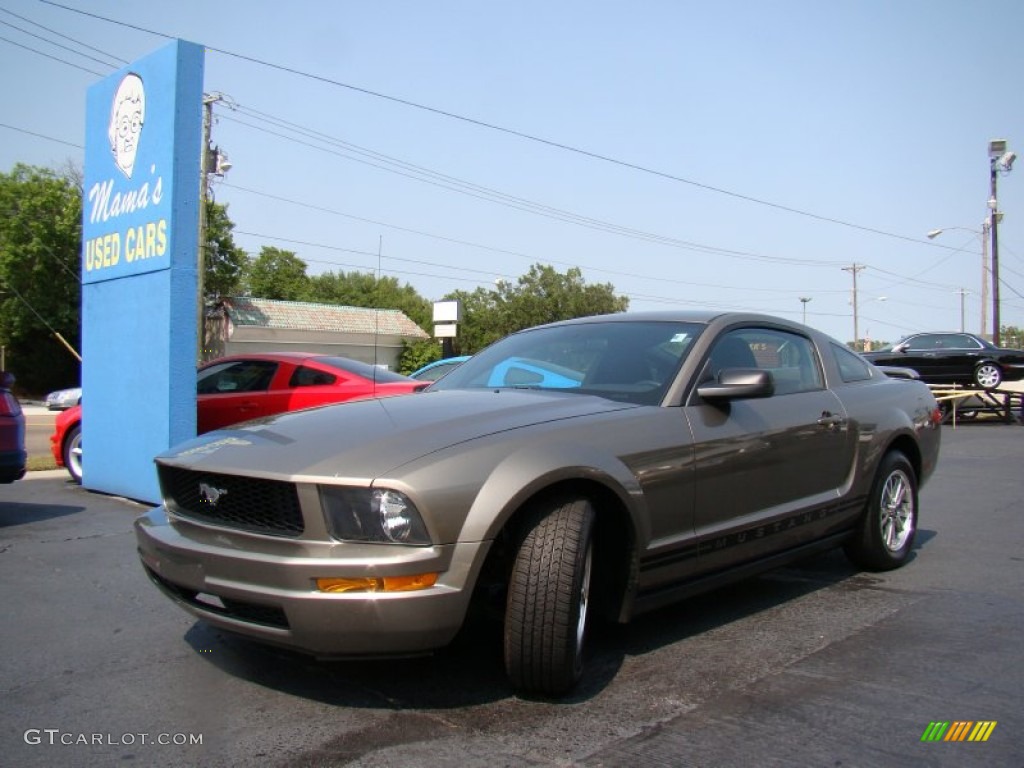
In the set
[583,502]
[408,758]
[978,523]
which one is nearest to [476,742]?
[408,758]

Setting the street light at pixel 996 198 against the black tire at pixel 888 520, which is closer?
the black tire at pixel 888 520

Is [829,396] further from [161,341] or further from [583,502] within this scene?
[161,341]

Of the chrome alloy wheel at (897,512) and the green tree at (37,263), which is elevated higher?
the green tree at (37,263)

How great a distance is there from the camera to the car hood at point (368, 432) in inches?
114

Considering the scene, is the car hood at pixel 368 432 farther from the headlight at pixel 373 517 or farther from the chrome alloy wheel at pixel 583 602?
the chrome alloy wheel at pixel 583 602

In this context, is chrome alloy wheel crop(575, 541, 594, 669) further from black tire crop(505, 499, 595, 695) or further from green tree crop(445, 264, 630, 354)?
green tree crop(445, 264, 630, 354)

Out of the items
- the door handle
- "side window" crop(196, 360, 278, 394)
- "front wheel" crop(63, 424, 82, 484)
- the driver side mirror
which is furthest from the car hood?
"front wheel" crop(63, 424, 82, 484)

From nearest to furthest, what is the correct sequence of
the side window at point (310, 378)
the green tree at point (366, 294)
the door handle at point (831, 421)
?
the door handle at point (831, 421), the side window at point (310, 378), the green tree at point (366, 294)

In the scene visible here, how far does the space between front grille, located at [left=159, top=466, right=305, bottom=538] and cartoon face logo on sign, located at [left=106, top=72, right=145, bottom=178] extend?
537cm

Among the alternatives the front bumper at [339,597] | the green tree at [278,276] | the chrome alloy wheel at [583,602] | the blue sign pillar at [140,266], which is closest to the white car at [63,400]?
the blue sign pillar at [140,266]

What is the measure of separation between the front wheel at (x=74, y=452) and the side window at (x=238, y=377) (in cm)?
128

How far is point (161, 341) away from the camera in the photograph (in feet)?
23.9

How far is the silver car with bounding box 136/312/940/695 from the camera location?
109 inches

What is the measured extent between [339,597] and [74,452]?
23.8 ft
